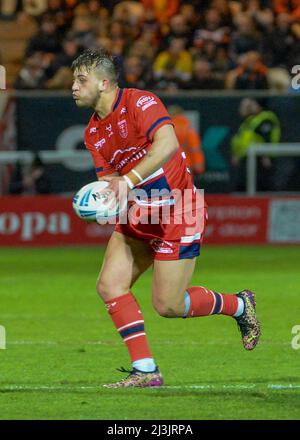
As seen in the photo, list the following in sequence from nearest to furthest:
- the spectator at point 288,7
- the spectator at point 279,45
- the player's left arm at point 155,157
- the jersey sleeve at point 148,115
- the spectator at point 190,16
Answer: the player's left arm at point 155,157 < the jersey sleeve at point 148,115 < the spectator at point 279,45 < the spectator at point 190,16 < the spectator at point 288,7

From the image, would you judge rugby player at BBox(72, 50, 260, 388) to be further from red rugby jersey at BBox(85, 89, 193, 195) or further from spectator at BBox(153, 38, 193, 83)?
spectator at BBox(153, 38, 193, 83)

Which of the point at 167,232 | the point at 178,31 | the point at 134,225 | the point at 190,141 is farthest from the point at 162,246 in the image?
the point at 178,31

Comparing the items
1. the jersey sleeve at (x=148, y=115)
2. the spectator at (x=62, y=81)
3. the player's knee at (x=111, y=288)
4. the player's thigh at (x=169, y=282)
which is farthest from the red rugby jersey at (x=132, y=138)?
the spectator at (x=62, y=81)

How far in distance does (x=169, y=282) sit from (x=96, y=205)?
2.77ft

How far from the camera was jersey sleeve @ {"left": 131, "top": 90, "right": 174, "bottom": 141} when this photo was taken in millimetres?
7578

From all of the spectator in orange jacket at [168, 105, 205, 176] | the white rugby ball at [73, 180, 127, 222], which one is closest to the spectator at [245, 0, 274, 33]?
the spectator in orange jacket at [168, 105, 205, 176]

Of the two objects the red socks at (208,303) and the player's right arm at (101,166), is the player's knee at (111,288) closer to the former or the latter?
the red socks at (208,303)

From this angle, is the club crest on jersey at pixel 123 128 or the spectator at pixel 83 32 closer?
the club crest on jersey at pixel 123 128

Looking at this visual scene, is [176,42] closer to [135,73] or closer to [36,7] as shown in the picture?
[135,73]

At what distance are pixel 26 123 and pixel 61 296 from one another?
17.1 feet

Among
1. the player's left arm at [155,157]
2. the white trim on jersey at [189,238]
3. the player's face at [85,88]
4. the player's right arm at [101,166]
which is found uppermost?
the player's face at [85,88]

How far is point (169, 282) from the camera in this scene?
779 centimetres

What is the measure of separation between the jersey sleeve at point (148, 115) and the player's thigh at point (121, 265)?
77 cm

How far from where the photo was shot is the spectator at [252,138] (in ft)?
58.5
